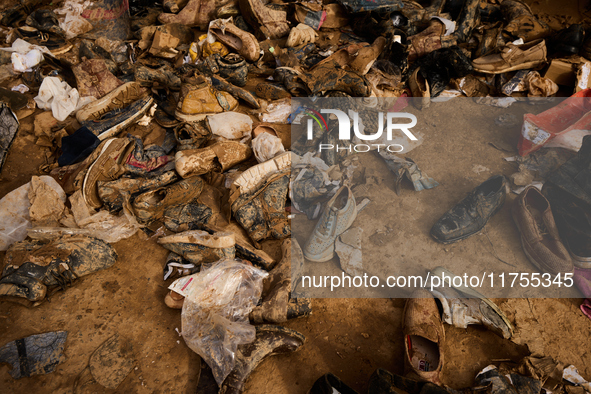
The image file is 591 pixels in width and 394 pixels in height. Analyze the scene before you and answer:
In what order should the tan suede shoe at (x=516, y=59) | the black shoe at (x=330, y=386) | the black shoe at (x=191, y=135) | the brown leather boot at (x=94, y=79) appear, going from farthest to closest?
the tan suede shoe at (x=516, y=59) < the brown leather boot at (x=94, y=79) < the black shoe at (x=191, y=135) < the black shoe at (x=330, y=386)

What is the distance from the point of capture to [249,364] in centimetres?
202

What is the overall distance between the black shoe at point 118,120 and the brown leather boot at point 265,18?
1.90m

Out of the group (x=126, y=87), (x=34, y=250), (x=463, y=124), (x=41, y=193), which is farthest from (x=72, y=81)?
(x=463, y=124)

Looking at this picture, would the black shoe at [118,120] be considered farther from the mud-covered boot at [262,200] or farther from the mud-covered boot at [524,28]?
the mud-covered boot at [524,28]

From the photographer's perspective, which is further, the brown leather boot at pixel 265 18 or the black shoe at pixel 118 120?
the brown leather boot at pixel 265 18

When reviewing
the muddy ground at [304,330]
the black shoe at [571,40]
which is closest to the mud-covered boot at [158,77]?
the muddy ground at [304,330]

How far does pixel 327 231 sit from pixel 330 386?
1.13 metres

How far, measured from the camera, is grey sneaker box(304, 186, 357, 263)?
8.63 ft

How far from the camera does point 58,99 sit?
142 inches

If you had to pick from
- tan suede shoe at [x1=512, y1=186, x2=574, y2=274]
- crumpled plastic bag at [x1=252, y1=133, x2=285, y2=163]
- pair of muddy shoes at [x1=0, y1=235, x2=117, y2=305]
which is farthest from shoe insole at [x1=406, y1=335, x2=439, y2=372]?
pair of muddy shoes at [x1=0, y1=235, x2=117, y2=305]

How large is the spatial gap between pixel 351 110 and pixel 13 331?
344 centimetres

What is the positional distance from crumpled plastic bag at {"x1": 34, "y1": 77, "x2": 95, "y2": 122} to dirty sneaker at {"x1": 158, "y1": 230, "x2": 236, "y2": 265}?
2.25 metres

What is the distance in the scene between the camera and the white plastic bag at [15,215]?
2.61m

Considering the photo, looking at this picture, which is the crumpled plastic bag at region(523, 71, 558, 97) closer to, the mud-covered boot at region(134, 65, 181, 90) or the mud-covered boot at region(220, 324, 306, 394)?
the mud-covered boot at region(220, 324, 306, 394)
